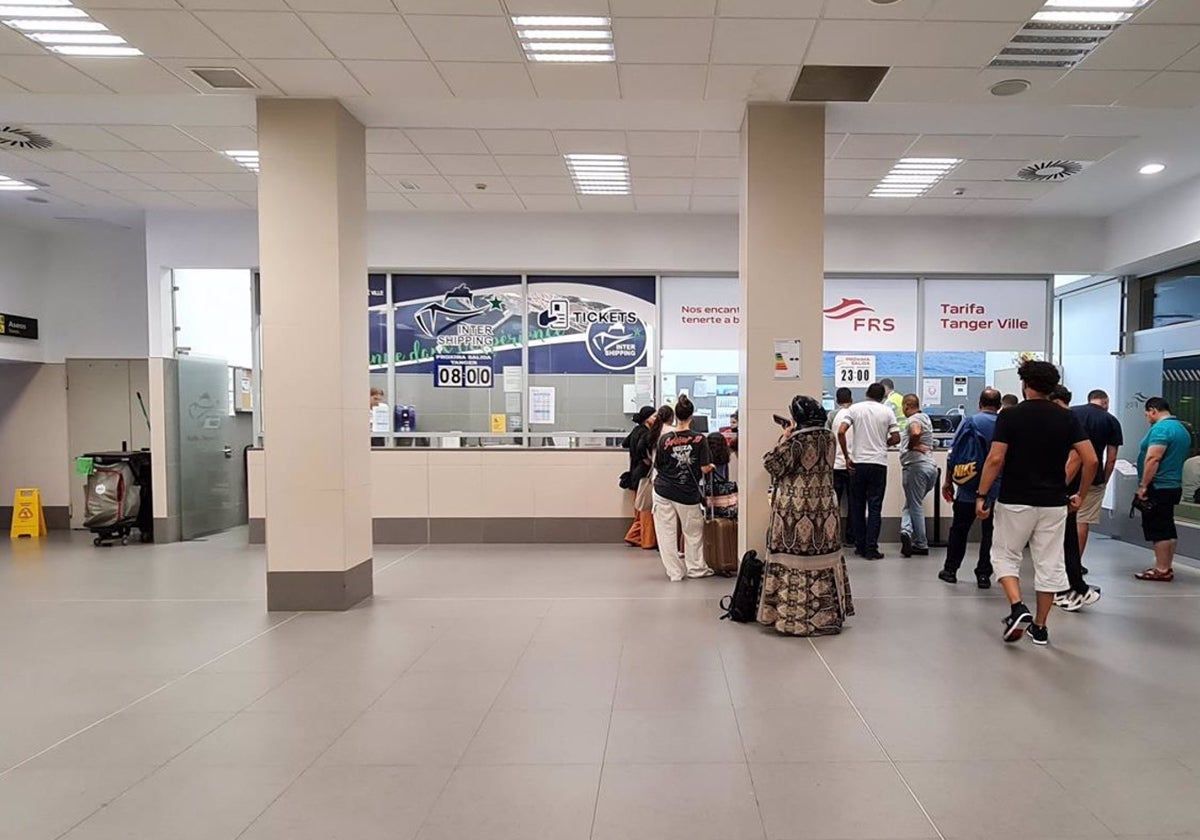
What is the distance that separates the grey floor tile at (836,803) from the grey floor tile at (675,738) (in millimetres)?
224

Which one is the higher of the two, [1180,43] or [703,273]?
[1180,43]

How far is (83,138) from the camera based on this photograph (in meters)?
5.93

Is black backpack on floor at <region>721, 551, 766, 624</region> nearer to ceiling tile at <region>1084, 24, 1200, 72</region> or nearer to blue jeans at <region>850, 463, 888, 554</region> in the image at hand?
blue jeans at <region>850, 463, 888, 554</region>

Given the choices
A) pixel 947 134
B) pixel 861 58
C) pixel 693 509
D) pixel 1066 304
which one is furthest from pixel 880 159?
pixel 1066 304

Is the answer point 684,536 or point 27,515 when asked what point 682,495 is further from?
point 27,515

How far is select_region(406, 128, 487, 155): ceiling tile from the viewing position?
228 inches

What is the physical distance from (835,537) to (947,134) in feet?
12.5

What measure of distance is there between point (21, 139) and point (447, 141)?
3.67m

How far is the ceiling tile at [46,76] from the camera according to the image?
4543 mm

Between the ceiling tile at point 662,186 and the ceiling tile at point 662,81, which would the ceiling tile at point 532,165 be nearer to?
the ceiling tile at point 662,186

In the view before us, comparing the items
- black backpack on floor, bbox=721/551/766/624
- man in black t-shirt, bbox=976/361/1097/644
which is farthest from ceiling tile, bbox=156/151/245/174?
man in black t-shirt, bbox=976/361/1097/644

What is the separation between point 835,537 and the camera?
4453 millimetres

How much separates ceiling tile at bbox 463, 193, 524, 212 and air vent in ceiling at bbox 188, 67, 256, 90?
2.87m

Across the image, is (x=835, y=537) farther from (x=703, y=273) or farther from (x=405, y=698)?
(x=703, y=273)
